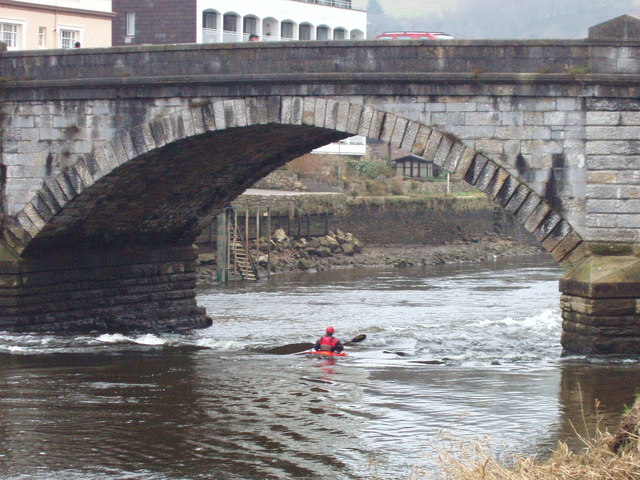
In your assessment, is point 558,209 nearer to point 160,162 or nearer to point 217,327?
point 160,162

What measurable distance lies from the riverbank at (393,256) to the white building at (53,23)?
10.5m

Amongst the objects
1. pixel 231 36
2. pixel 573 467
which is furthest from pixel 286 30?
pixel 573 467

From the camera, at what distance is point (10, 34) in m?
47.8

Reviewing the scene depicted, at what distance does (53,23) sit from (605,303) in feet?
108

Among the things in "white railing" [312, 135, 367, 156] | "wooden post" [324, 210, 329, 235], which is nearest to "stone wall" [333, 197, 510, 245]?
"wooden post" [324, 210, 329, 235]

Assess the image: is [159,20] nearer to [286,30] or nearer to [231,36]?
[231,36]

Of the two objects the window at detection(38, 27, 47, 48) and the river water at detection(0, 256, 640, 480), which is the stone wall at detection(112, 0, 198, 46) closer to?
the window at detection(38, 27, 47, 48)

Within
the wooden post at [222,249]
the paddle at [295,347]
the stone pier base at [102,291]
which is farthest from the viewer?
the wooden post at [222,249]

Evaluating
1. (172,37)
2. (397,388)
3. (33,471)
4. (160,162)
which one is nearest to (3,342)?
(160,162)

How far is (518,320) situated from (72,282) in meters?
11.5

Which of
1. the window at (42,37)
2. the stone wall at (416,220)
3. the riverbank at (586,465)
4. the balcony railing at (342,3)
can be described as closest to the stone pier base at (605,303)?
the riverbank at (586,465)

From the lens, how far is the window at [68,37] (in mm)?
49856

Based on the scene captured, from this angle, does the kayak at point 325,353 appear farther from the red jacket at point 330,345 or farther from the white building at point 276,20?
the white building at point 276,20

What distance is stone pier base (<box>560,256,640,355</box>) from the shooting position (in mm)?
21547
